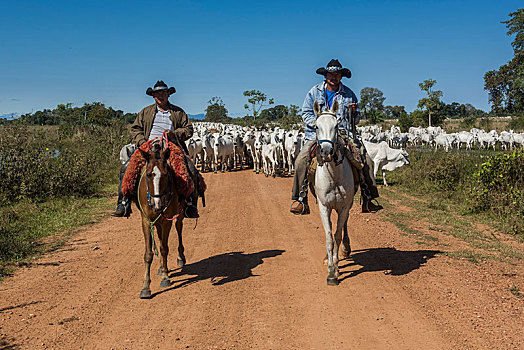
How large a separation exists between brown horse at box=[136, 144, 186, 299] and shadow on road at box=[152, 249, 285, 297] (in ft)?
1.48

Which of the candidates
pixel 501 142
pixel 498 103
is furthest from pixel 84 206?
pixel 498 103

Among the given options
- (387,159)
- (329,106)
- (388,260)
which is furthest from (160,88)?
(387,159)

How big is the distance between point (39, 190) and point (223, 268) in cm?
920

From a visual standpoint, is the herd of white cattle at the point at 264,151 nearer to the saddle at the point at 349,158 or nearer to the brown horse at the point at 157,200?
the saddle at the point at 349,158

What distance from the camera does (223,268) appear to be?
7.66 metres

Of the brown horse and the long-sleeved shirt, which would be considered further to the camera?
the long-sleeved shirt

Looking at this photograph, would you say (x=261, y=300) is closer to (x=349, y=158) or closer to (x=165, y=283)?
(x=165, y=283)

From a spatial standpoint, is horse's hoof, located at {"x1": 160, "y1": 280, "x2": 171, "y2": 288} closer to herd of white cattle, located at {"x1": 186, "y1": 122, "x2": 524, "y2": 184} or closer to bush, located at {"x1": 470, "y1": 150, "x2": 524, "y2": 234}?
bush, located at {"x1": 470, "y1": 150, "x2": 524, "y2": 234}

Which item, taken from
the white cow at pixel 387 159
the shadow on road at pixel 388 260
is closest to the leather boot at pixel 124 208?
the shadow on road at pixel 388 260

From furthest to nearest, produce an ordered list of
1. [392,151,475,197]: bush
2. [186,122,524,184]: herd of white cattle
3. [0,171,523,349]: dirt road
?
[186,122,524,184]: herd of white cattle, [392,151,475,197]: bush, [0,171,523,349]: dirt road

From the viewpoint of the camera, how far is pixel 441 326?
5199mm

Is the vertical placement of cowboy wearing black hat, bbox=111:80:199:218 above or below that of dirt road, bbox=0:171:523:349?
above

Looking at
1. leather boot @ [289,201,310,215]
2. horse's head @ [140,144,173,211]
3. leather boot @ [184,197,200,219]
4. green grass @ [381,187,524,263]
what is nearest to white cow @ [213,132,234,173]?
green grass @ [381,187,524,263]

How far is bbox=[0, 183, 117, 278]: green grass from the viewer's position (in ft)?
28.3
